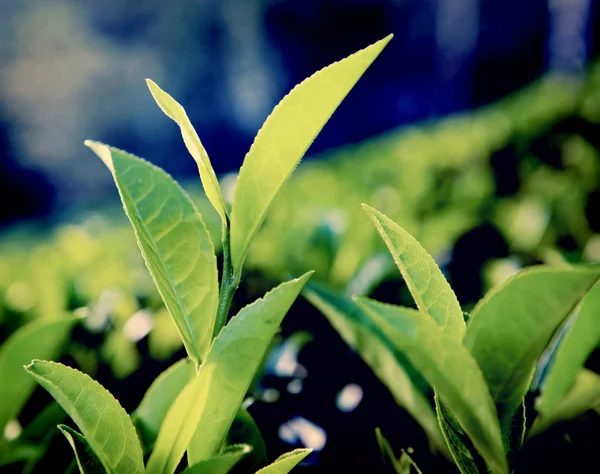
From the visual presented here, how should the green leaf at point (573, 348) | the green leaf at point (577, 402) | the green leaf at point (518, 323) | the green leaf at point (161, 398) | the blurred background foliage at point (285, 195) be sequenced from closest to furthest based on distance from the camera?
the green leaf at point (518, 323) → the green leaf at point (573, 348) → the green leaf at point (577, 402) → the green leaf at point (161, 398) → the blurred background foliage at point (285, 195)

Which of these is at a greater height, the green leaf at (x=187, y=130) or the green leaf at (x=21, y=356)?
the green leaf at (x=187, y=130)

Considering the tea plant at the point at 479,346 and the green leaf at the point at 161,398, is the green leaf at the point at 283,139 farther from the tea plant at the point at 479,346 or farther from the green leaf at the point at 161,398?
the green leaf at the point at 161,398

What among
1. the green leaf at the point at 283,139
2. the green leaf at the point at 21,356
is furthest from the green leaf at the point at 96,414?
the green leaf at the point at 21,356

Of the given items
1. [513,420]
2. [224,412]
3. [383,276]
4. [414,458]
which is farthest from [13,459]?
[383,276]

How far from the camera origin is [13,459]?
1.01 meters

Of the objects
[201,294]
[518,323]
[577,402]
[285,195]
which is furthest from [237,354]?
[285,195]

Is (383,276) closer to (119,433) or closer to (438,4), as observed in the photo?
(119,433)

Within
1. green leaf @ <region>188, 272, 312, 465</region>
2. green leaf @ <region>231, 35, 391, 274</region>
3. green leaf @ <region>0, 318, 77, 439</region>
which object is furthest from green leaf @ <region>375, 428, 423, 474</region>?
green leaf @ <region>0, 318, 77, 439</region>

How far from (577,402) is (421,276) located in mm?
355

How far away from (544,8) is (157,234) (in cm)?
1756

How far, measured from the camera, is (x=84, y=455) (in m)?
0.79

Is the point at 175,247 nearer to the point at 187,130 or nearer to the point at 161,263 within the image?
the point at 161,263

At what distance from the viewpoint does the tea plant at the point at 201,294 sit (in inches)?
29.0

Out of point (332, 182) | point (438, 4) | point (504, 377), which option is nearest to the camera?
point (504, 377)
